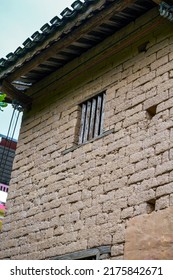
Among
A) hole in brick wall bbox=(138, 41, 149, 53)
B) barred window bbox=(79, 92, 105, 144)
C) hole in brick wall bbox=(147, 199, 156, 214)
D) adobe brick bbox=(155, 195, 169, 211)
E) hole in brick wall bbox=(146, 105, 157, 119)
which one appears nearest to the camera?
adobe brick bbox=(155, 195, 169, 211)

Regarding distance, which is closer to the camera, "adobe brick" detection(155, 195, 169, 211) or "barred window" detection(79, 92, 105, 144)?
"adobe brick" detection(155, 195, 169, 211)

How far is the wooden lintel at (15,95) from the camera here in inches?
353

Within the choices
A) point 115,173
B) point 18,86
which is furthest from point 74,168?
point 18,86

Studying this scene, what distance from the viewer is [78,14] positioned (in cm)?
737

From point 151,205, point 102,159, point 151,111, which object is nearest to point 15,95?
point 102,159

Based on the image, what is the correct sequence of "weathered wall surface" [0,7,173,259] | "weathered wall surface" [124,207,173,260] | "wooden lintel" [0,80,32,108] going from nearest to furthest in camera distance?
"weathered wall surface" [124,207,173,260] < "weathered wall surface" [0,7,173,259] < "wooden lintel" [0,80,32,108]

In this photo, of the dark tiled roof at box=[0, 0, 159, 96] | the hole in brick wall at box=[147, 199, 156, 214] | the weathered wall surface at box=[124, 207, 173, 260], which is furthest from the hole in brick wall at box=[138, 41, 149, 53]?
the weathered wall surface at box=[124, 207, 173, 260]

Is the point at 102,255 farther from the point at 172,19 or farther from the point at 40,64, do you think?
the point at 40,64

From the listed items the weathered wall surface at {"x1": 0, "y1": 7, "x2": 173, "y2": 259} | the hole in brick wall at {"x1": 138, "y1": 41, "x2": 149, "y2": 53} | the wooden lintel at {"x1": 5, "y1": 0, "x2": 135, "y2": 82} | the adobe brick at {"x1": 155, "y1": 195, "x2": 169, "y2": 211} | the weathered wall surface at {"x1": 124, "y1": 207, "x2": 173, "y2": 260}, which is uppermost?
the wooden lintel at {"x1": 5, "y1": 0, "x2": 135, "y2": 82}

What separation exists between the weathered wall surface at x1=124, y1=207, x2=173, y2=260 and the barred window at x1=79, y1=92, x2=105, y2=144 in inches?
71.1

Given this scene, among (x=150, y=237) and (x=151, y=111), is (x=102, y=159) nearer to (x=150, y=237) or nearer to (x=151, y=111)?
(x=151, y=111)

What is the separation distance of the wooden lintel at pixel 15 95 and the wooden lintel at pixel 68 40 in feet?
0.57

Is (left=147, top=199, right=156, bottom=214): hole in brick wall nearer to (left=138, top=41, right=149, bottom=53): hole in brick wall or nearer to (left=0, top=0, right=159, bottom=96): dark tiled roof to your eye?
(left=138, top=41, right=149, bottom=53): hole in brick wall

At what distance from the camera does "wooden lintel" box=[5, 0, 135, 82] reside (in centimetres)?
693
